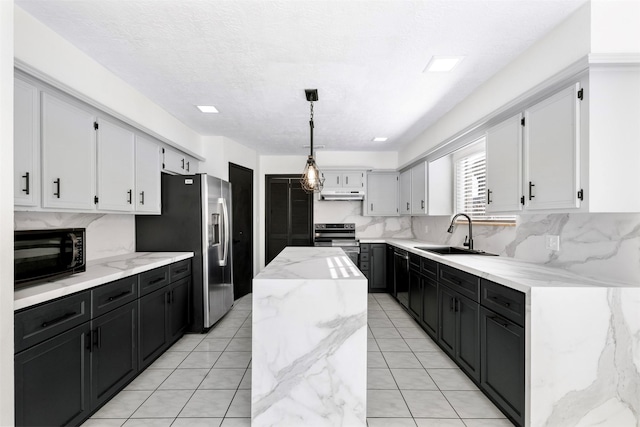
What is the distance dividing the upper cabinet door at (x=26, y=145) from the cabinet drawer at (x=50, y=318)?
64cm

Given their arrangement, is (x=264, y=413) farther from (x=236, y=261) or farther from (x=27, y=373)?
(x=236, y=261)

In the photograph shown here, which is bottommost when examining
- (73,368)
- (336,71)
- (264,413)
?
(264,413)

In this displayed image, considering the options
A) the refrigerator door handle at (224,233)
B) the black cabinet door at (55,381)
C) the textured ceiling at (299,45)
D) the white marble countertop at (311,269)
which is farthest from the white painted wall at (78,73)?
the white marble countertop at (311,269)

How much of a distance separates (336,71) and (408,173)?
3025 millimetres

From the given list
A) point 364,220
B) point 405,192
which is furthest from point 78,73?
point 364,220

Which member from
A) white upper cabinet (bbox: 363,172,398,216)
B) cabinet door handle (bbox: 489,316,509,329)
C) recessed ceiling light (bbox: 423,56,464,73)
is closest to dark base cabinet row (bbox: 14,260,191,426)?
cabinet door handle (bbox: 489,316,509,329)

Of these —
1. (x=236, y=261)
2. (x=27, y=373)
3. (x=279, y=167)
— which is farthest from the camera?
(x=279, y=167)

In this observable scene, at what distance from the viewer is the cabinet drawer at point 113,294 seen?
200cm

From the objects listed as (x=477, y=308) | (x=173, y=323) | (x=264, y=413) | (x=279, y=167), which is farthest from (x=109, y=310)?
(x=279, y=167)

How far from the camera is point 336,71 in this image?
2521mm

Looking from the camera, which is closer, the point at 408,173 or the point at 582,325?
the point at 582,325

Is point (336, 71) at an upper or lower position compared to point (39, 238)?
upper

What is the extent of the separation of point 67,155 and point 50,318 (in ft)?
3.71

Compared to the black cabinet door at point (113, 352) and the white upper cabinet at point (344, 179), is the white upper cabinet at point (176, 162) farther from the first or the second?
the white upper cabinet at point (344, 179)
